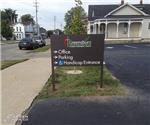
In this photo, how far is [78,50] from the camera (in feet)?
26.1

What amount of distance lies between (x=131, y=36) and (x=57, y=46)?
4187cm

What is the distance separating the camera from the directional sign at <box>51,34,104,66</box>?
25.8ft

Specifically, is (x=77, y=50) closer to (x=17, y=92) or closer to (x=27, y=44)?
(x=17, y=92)

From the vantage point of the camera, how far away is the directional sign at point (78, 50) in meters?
7.87

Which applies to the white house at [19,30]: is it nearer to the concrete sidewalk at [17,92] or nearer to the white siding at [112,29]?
the white siding at [112,29]

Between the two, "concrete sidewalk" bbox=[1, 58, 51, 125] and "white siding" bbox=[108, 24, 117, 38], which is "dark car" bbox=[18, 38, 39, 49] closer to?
"white siding" bbox=[108, 24, 117, 38]

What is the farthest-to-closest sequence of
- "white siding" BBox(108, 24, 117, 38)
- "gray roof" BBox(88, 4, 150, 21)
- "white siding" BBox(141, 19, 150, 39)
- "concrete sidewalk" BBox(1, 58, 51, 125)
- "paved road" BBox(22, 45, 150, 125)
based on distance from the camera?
"gray roof" BBox(88, 4, 150, 21) → "white siding" BBox(108, 24, 117, 38) → "white siding" BBox(141, 19, 150, 39) → "concrete sidewalk" BBox(1, 58, 51, 125) → "paved road" BBox(22, 45, 150, 125)

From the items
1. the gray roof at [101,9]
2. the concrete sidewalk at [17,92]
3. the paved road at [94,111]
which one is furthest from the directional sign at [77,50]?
the gray roof at [101,9]

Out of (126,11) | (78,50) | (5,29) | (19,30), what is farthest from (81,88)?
(19,30)

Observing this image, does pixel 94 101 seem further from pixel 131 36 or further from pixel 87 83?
pixel 131 36

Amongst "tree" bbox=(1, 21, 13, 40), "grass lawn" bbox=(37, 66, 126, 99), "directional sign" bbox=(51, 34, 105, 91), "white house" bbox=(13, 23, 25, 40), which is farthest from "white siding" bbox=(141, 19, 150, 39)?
"white house" bbox=(13, 23, 25, 40)

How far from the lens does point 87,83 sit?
8750 mm

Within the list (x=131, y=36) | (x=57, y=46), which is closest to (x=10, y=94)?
(x=57, y=46)

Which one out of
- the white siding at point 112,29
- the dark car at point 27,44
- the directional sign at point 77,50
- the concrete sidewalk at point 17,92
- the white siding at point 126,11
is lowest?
the concrete sidewalk at point 17,92
